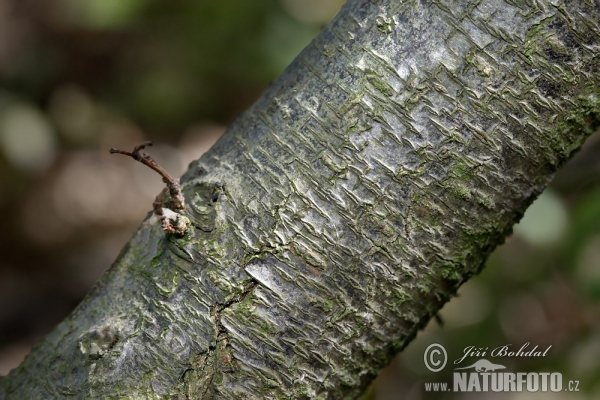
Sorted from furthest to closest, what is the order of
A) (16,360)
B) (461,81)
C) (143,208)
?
(143,208)
(16,360)
(461,81)

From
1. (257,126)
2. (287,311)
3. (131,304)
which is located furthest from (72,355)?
(257,126)

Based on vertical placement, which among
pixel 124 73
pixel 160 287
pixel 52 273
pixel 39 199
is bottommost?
pixel 160 287

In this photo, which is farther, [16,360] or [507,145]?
[16,360]

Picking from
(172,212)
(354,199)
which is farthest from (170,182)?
(354,199)

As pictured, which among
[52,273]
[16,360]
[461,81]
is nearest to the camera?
[461,81]

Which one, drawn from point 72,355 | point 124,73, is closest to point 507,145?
point 72,355

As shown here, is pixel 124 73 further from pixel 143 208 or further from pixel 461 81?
pixel 461 81

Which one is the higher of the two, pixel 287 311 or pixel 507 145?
pixel 507 145

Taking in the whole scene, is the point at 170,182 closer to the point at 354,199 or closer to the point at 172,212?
the point at 172,212
